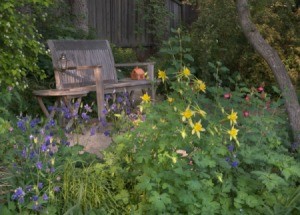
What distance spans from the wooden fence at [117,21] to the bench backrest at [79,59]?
4610 millimetres

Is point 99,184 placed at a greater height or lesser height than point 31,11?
lesser

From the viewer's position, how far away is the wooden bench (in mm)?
6242

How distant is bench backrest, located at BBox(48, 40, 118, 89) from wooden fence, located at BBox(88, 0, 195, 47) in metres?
4.61

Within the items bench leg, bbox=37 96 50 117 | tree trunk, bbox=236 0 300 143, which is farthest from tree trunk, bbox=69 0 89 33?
tree trunk, bbox=236 0 300 143

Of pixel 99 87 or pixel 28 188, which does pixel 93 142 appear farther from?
pixel 28 188

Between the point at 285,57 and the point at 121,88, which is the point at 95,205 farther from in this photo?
the point at 285,57

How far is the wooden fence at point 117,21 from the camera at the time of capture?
478 inches

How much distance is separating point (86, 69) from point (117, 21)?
6.14 metres

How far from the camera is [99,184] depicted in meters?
3.28

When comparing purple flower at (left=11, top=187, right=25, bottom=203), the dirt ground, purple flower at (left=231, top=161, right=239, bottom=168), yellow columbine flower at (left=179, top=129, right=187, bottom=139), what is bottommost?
the dirt ground

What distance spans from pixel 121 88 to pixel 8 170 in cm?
356

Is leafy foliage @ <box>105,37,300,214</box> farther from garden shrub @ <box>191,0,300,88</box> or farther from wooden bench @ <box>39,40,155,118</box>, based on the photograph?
garden shrub @ <box>191,0,300,88</box>

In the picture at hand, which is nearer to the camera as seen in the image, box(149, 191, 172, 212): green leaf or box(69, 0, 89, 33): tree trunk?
box(149, 191, 172, 212): green leaf

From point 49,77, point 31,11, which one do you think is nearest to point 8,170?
point 49,77
